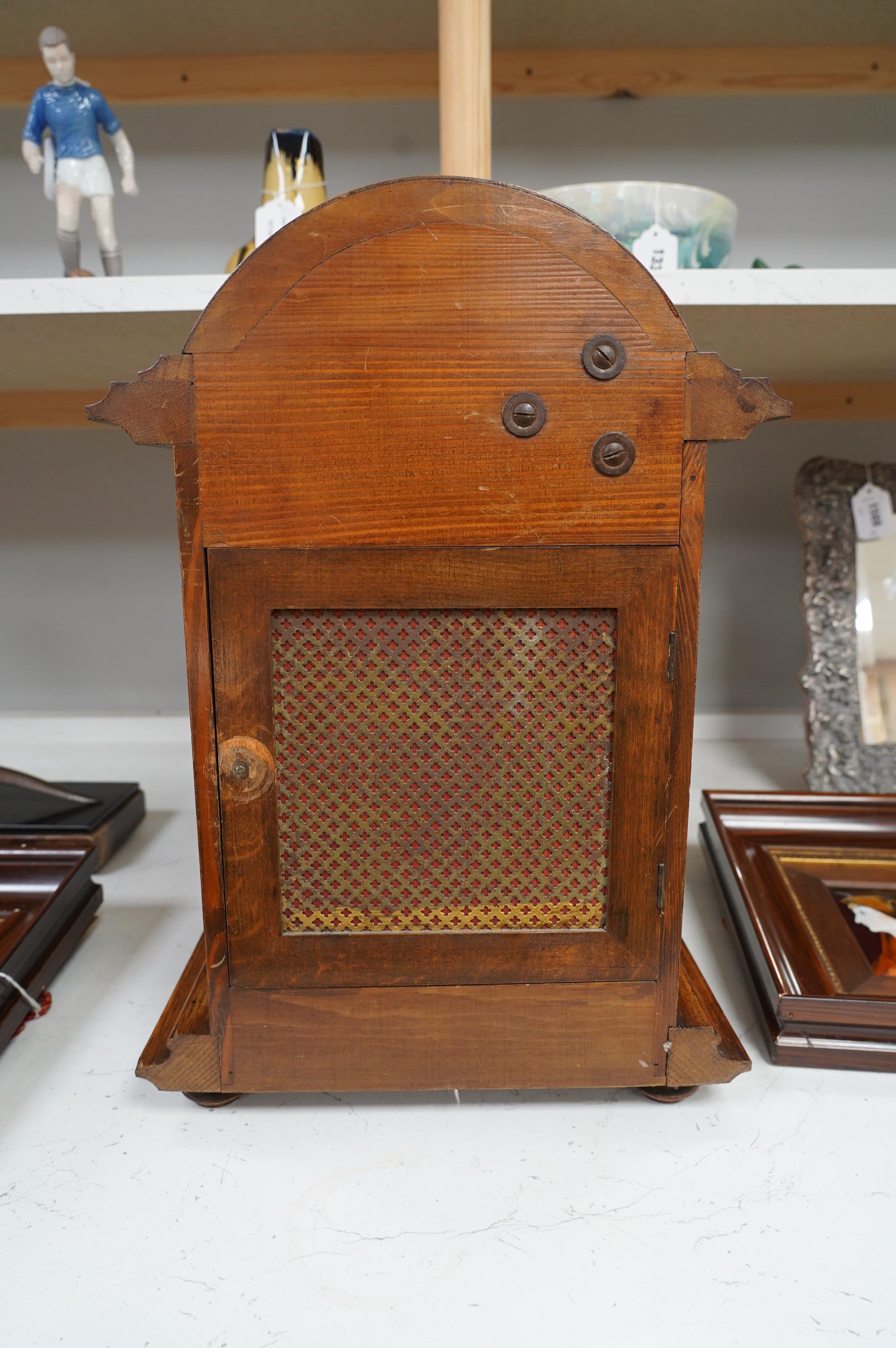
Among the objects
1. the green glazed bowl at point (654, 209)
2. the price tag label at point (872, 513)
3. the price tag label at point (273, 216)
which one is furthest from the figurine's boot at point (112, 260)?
the price tag label at point (872, 513)

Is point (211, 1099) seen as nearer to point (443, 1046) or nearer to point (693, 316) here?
point (443, 1046)

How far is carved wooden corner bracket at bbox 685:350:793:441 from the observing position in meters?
0.66

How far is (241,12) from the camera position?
4.48 feet

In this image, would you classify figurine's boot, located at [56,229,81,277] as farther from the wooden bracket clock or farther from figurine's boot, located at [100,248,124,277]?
the wooden bracket clock

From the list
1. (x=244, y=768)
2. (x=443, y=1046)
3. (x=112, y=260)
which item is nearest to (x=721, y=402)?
(x=244, y=768)

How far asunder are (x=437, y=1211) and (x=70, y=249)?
1267 mm

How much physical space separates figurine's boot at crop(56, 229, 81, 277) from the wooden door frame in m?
0.81

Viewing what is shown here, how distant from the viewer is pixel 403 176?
145 centimetres

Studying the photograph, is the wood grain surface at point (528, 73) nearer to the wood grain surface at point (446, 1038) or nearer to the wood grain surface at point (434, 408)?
the wood grain surface at point (434, 408)

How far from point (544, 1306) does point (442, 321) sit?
69 cm

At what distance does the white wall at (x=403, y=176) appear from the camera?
1.50m

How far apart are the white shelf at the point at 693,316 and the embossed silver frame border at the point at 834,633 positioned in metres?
0.19

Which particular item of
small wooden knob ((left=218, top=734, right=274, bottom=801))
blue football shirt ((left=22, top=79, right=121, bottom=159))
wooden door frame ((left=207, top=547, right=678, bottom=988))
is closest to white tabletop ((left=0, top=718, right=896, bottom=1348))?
wooden door frame ((left=207, top=547, right=678, bottom=988))

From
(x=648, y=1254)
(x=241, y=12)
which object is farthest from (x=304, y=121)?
(x=648, y=1254)
